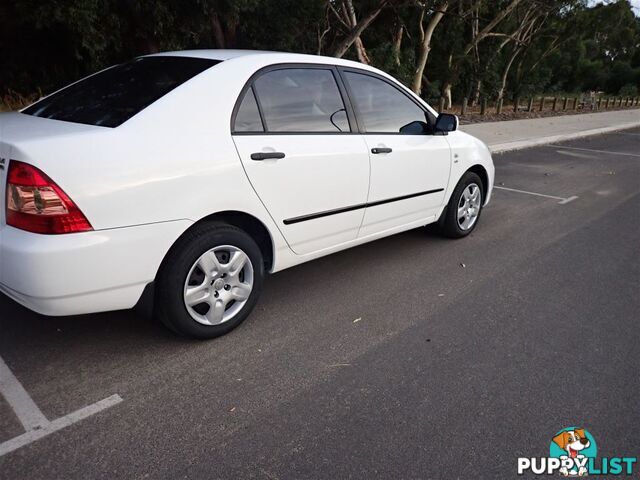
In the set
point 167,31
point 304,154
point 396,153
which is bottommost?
point 396,153

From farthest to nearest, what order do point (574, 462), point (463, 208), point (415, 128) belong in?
1. point (463, 208)
2. point (415, 128)
3. point (574, 462)

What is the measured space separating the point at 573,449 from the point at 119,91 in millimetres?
3125

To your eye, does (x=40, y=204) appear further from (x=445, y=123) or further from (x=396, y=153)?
(x=445, y=123)

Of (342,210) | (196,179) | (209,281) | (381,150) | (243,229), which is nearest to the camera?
(196,179)

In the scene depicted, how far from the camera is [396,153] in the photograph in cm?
410

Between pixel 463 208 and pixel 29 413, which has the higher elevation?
pixel 463 208

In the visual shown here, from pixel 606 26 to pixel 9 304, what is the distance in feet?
119

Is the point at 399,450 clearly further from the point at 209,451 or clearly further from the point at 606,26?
the point at 606,26

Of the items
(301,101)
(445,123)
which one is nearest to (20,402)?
(301,101)

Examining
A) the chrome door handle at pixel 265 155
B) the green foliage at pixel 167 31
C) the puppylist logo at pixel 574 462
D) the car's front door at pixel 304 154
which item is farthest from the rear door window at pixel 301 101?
the green foliage at pixel 167 31

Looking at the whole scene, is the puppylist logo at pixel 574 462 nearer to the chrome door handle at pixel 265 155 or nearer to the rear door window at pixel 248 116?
the chrome door handle at pixel 265 155

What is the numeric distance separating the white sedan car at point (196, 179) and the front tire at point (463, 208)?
809 millimetres

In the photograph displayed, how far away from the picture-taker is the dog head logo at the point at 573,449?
7.72 ft

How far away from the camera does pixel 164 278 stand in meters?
2.88
